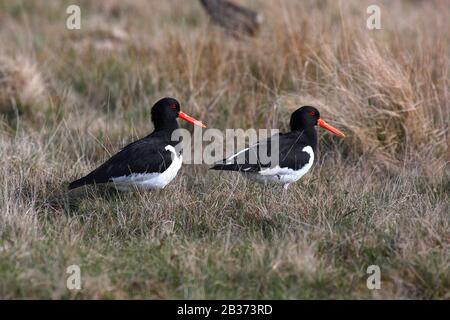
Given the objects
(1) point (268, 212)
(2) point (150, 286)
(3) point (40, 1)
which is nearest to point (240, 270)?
(2) point (150, 286)

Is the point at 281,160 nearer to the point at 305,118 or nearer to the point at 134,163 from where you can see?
the point at 305,118

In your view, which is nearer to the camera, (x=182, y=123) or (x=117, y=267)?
(x=117, y=267)

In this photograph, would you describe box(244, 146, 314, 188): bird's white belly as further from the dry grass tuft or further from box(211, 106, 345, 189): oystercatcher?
the dry grass tuft

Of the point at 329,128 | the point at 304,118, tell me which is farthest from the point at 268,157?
the point at 329,128

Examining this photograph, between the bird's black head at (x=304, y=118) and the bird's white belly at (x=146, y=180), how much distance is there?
3.72 ft

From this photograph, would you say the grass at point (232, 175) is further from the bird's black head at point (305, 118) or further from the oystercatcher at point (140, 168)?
the bird's black head at point (305, 118)

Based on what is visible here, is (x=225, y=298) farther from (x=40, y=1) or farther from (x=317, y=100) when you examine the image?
(x=40, y=1)

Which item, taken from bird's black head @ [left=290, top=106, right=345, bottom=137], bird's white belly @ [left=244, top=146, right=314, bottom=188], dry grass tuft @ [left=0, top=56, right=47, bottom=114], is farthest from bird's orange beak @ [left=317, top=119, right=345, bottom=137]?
dry grass tuft @ [left=0, top=56, right=47, bottom=114]

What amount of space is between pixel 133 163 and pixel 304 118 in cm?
153

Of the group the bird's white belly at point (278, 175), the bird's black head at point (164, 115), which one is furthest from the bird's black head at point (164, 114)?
the bird's white belly at point (278, 175)

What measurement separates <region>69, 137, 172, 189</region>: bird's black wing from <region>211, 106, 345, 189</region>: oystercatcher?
41 cm
